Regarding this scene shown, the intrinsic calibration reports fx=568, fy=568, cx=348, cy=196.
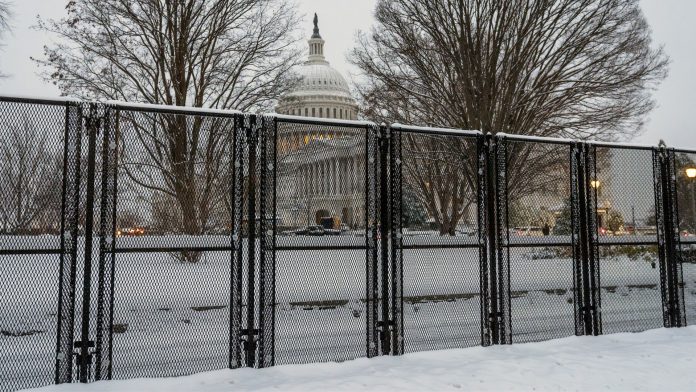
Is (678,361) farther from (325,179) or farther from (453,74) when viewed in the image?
(453,74)

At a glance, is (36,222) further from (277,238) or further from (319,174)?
(319,174)

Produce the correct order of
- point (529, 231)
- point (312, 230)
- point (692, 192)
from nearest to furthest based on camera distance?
point (312, 230)
point (529, 231)
point (692, 192)

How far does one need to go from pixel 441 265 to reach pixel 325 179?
6.70 ft

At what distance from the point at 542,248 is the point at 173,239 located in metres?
5.62

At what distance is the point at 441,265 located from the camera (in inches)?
311

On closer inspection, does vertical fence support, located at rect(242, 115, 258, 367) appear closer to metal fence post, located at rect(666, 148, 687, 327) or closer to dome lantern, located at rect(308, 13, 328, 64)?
metal fence post, located at rect(666, 148, 687, 327)

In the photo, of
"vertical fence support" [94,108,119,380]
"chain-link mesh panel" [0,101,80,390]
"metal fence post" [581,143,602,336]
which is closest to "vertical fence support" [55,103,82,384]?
"chain-link mesh panel" [0,101,80,390]

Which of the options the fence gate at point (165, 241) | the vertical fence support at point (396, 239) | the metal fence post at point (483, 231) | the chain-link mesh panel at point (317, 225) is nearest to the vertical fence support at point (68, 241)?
the fence gate at point (165, 241)

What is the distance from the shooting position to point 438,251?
25.7 ft

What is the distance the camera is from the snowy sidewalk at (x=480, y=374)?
20.0 ft

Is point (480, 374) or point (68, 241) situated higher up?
point (68, 241)

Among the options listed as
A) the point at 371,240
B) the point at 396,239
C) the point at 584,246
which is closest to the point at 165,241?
the point at 371,240

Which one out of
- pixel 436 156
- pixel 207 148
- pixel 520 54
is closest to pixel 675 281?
pixel 436 156

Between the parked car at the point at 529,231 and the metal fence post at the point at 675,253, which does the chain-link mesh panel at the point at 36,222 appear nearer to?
the parked car at the point at 529,231
